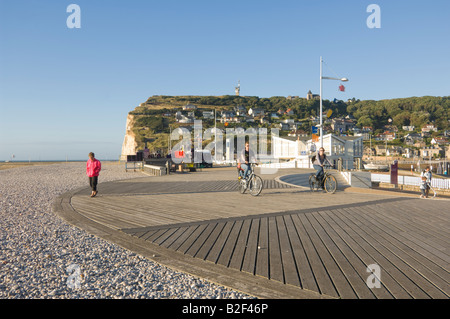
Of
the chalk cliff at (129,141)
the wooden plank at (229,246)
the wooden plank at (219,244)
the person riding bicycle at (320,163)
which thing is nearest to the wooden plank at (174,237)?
the wooden plank at (219,244)

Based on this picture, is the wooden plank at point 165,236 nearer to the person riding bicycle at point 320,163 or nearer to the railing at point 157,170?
the person riding bicycle at point 320,163

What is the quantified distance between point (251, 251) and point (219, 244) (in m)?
0.57

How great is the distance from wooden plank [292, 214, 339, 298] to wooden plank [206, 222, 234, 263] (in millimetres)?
1214

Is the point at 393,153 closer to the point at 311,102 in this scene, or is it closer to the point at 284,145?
the point at 311,102

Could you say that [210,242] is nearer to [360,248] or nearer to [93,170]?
[360,248]

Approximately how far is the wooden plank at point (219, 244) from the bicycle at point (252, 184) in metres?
4.20

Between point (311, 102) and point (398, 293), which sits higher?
point (311, 102)

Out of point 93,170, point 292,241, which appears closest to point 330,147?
point 93,170

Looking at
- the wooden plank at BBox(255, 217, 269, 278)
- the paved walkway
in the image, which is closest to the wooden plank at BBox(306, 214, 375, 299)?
the paved walkway

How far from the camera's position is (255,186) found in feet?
33.1

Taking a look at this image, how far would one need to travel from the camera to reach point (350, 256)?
398 centimetres

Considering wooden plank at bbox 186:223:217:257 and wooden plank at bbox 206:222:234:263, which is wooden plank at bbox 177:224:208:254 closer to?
wooden plank at bbox 186:223:217:257
